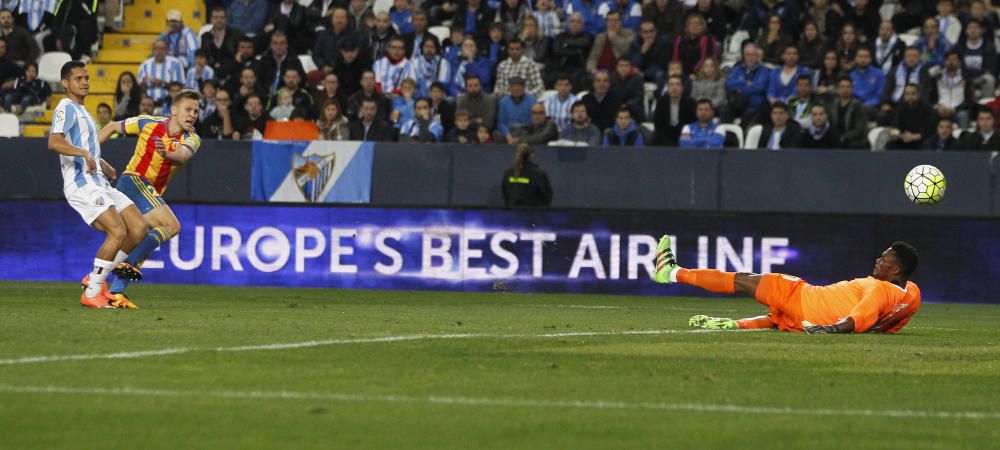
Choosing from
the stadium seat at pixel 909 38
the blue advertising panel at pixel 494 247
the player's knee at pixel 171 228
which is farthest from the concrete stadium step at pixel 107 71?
the player's knee at pixel 171 228

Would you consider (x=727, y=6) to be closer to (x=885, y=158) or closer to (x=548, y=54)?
(x=548, y=54)

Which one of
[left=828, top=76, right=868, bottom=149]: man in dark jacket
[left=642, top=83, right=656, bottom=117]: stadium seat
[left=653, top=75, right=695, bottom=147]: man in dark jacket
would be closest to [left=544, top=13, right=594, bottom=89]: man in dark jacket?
[left=642, top=83, right=656, bottom=117]: stadium seat

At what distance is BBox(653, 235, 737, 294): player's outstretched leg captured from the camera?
12500mm

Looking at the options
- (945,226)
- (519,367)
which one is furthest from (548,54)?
(519,367)

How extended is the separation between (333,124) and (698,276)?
10469 millimetres

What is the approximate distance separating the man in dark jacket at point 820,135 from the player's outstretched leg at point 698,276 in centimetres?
831

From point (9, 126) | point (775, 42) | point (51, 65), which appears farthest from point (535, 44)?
point (51, 65)

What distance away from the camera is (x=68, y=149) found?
1295cm

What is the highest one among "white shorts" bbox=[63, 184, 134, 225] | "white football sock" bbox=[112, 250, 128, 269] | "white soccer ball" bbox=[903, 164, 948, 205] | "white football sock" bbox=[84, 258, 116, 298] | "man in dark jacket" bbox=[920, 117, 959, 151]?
"man in dark jacket" bbox=[920, 117, 959, 151]

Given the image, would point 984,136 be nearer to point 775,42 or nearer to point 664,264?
point 775,42

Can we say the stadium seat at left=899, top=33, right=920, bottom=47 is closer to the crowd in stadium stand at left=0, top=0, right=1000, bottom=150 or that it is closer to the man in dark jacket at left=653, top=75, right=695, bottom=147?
the crowd in stadium stand at left=0, top=0, right=1000, bottom=150

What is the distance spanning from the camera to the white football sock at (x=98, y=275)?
13172 millimetres

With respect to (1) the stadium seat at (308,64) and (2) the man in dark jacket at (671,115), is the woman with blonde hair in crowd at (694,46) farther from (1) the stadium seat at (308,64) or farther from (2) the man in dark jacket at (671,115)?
(1) the stadium seat at (308,64)

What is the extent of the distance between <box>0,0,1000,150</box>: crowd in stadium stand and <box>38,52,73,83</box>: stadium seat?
47 centimetres
